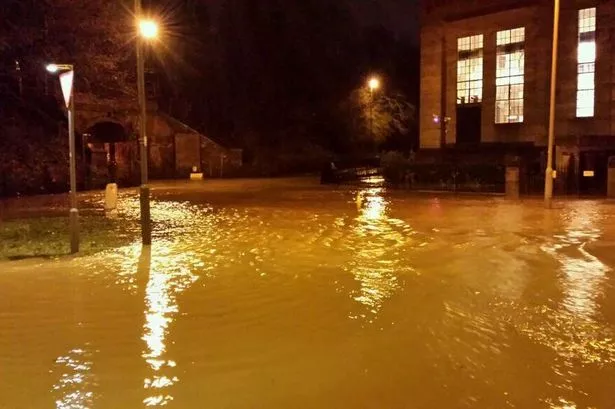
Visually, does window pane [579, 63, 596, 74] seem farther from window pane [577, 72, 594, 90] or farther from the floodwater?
the floodwater

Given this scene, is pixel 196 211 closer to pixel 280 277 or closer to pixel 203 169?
pixel 280 277

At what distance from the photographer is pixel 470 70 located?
45.3m

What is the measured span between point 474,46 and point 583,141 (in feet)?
46.9

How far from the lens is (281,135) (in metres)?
63.6

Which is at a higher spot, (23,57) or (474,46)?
(474,46)

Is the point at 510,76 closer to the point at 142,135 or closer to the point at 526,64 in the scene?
the point at 526,64

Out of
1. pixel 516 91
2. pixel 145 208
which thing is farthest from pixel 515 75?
pixel 145 208

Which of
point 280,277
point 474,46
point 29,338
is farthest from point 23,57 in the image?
point 474,46

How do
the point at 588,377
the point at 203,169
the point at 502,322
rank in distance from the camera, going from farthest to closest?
1. the point at 203,169
2. the point at 502,322
3. the point at 588,377

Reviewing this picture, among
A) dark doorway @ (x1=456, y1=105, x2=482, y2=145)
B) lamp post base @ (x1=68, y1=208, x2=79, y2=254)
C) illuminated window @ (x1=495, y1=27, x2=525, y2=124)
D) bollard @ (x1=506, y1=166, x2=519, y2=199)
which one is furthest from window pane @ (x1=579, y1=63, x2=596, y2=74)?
lamp post base @ (x1=68, y1=208, x2=79, y2=254)

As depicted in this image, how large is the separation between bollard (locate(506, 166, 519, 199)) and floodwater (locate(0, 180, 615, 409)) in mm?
11847

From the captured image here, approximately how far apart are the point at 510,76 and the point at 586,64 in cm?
530

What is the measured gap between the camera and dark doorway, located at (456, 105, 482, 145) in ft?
147

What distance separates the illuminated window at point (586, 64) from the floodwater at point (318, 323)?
83.0ft
